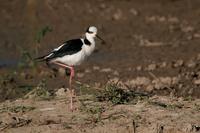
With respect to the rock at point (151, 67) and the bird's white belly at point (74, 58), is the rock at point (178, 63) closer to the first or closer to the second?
the rock at point (151, 67)

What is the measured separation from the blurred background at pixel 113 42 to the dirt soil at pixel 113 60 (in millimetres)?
15

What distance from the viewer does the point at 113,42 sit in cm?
1705

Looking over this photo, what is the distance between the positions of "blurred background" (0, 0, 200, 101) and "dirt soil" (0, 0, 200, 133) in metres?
0.02

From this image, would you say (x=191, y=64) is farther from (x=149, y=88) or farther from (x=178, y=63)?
(x=149, y=88)

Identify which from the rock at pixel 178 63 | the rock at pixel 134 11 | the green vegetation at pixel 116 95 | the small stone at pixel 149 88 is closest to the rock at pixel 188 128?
the green vegetation at pixel 116 95

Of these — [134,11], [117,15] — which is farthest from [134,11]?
[117,15]

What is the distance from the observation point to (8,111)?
912cm

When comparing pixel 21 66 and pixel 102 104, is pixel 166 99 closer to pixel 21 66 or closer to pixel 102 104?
pixel 102 104

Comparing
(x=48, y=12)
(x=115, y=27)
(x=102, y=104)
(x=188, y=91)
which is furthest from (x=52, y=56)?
(x=48, y=12)

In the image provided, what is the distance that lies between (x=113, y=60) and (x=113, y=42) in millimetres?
2189

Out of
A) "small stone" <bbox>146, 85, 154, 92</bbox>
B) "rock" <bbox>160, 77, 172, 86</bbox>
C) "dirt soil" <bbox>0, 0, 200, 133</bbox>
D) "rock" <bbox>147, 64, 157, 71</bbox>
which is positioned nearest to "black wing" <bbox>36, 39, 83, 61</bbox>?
"dirt soil" <bbox>0, 0, 200, 133</bbox>

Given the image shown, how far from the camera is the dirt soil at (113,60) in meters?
8.68

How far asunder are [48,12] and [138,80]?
329 inches

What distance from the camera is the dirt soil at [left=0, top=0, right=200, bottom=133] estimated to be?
8.68 meters
